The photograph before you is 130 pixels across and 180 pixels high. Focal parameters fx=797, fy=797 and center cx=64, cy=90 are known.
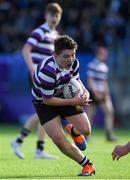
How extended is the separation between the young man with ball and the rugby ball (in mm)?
47

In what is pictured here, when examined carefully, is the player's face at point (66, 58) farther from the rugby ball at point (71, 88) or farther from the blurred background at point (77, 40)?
the blurred background at point (77, 40)

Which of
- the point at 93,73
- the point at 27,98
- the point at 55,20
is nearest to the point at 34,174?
the point at 55,20

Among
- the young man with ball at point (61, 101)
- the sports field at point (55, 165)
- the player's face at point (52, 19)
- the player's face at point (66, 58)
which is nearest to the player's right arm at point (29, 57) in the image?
the player's face at point (52, 19)

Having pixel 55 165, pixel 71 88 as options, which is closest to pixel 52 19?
pixel 55 165

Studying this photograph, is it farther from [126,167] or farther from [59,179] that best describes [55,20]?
[59,179]

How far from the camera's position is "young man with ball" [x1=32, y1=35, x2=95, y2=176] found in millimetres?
9883

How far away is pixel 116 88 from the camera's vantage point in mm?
22234

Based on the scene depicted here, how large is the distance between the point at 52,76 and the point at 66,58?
12.7 inches

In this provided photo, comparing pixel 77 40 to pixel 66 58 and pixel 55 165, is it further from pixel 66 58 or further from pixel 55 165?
pixel 66 58

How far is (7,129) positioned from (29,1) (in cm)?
754

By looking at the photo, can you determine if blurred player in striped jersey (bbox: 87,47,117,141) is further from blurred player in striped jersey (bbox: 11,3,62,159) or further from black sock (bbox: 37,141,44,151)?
black sock (bbox: 37,141,44,151)

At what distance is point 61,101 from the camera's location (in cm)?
1002

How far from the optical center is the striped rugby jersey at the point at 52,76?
32.9 feet

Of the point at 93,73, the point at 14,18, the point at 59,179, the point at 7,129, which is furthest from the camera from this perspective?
the point at 14,18
